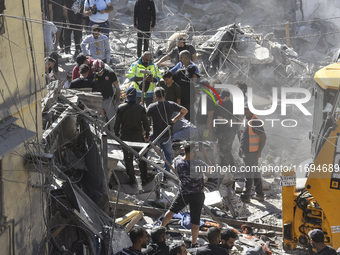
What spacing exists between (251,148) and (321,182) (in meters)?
2.68

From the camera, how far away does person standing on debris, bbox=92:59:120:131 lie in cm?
1241

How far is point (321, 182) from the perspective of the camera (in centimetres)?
928

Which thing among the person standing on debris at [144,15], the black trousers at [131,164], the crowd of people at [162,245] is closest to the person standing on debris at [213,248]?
the crowd of people at [162,245]

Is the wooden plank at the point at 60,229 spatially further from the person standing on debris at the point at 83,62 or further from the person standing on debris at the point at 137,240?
the person standing on debris at the point at 83,62

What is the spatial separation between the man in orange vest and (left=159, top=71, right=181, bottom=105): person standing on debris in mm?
1387

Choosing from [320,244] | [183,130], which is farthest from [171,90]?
[320,244]

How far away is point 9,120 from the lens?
7.14m

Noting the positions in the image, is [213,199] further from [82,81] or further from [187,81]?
[82,81]

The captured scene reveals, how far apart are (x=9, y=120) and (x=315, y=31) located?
15.7m

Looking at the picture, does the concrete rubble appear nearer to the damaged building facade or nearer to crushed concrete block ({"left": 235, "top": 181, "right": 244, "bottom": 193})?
crushed concrete block ({"left": 235, "top": 181, "right": 244, "bottom": 193})

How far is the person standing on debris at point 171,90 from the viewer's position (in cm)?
1229

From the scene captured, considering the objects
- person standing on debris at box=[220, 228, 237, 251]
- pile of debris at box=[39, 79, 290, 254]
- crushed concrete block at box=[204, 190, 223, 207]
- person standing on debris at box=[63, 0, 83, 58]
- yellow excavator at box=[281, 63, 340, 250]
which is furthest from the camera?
person standing on debris at box=[63, 0, 83, 58]

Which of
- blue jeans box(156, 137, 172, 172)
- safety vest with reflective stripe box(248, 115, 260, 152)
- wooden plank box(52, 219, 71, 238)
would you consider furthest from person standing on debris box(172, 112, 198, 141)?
wooden plank box(52, 219, 71, 238)

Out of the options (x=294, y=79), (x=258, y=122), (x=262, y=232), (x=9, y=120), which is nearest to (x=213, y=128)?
(x=258, y=122)
